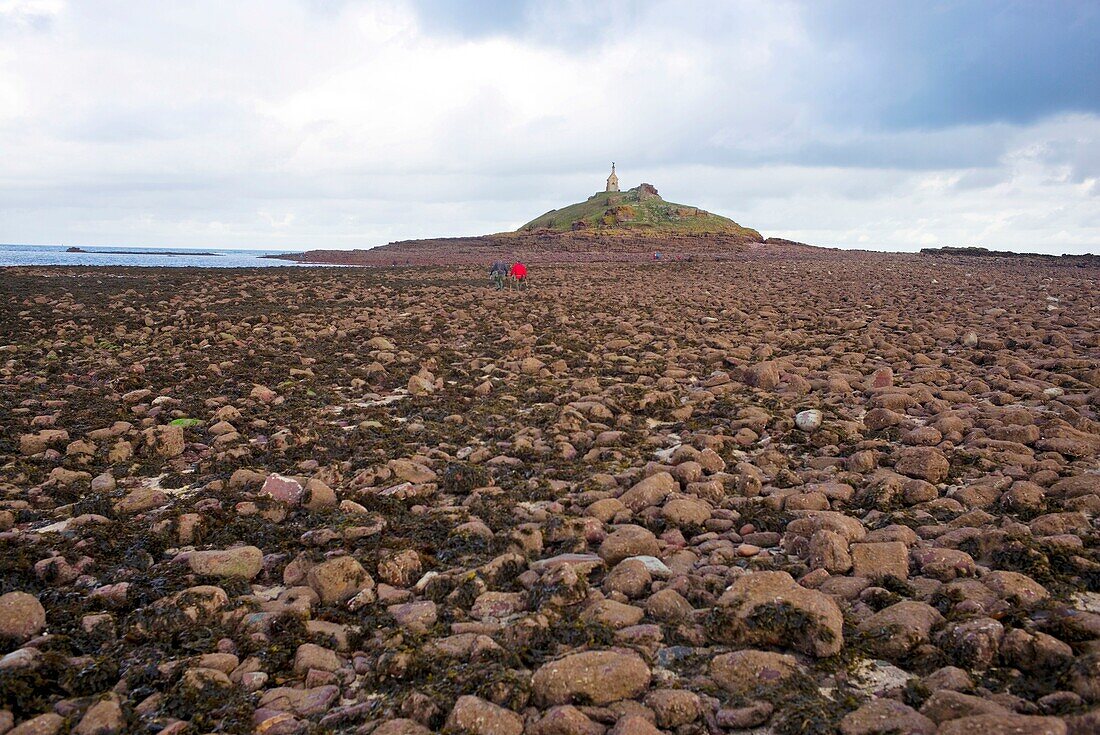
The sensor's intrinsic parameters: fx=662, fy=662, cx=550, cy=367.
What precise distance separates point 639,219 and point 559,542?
73300 mm

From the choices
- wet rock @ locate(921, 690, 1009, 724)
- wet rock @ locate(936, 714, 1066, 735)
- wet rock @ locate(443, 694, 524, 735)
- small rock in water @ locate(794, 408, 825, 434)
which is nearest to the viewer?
wet rock @ locate(936, 714, 1066, 735)

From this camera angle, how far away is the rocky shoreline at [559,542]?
2865mm

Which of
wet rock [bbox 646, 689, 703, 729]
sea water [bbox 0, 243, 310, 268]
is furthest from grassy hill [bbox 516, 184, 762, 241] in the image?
wet rock [bbox 646, 689, 703, 729]

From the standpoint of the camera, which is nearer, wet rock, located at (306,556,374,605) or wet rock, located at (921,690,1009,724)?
wet rock, located at (921,690,1009,724)

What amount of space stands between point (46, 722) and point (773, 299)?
677 inches

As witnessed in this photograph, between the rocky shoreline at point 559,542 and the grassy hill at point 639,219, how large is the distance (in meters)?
61.8

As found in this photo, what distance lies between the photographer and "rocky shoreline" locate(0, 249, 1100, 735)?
2865 millimetres

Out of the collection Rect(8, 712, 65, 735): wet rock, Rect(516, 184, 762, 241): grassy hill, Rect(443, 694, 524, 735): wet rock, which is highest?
Rect(516, 184, 762, 241): grassy hill

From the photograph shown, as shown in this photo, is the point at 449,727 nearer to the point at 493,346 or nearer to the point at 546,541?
the point at 546,541

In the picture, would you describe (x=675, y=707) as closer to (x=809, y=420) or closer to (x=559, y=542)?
(x=559, y=542)

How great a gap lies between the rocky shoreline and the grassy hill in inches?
2432

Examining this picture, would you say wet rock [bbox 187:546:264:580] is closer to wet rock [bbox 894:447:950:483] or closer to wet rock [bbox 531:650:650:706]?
wet rock [bbox 531:650:650:706]

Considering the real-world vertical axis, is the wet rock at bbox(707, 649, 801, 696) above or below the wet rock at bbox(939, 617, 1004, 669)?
below

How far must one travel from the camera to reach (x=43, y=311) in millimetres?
15430
